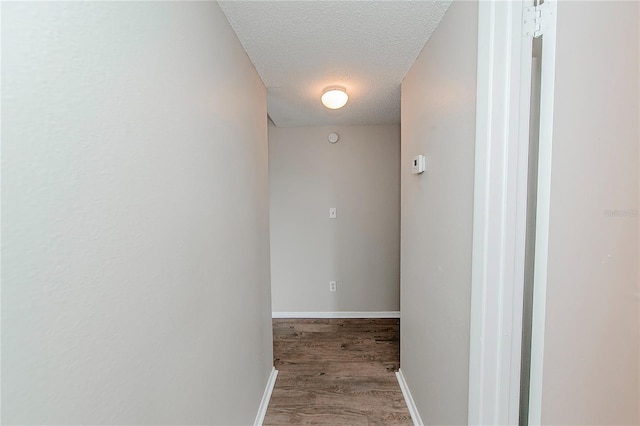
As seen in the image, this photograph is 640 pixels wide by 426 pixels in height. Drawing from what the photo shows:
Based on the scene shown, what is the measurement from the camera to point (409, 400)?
1806 millimetres

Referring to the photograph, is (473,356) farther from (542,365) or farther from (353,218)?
(353,218)

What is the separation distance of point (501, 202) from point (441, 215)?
46 cm

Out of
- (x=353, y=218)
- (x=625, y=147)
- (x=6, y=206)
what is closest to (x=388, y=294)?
(x=353, y=218)

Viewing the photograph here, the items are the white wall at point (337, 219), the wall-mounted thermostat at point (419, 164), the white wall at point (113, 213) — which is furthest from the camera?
the white wall at point (337, 219)

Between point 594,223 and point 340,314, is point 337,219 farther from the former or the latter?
point 594,223

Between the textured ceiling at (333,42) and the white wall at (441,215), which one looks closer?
the white wall at (441,215)

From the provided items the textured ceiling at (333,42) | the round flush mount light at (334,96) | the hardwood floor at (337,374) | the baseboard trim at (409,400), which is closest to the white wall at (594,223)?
the textured ceiling at (333,42)

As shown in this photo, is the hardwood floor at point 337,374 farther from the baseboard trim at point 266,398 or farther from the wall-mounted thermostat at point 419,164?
the wall-mounted thermostat at point 419,164

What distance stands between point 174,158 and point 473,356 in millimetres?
1173

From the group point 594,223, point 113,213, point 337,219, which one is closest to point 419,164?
point 594,223

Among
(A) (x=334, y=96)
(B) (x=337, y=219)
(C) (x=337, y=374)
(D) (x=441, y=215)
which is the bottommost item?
(C) (x=337, y=374)

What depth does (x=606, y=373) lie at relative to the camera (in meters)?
0.77

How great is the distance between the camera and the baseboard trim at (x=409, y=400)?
164 cm

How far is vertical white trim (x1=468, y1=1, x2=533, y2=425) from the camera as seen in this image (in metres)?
0.80
